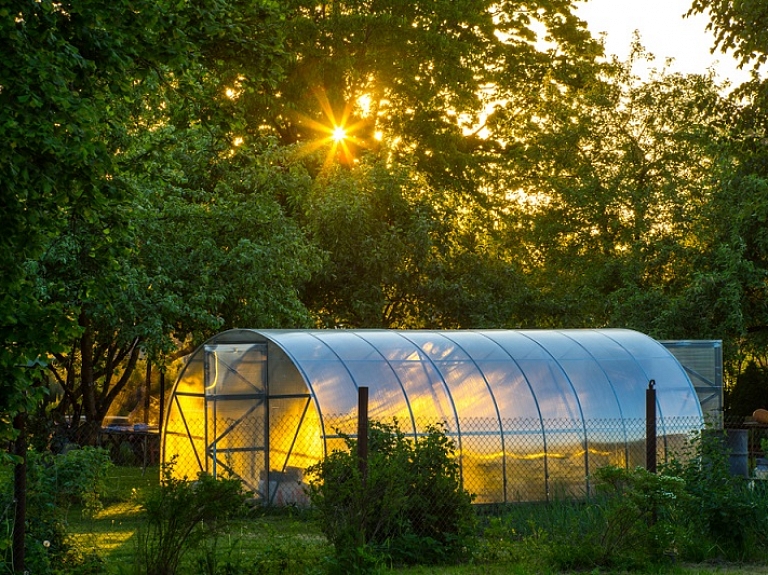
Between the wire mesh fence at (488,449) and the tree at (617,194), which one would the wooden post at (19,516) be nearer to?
the wire mesh fence at (488,449)

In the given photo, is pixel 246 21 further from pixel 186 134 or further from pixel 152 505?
pixel 186 134

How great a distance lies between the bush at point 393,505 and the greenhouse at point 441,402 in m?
4.50

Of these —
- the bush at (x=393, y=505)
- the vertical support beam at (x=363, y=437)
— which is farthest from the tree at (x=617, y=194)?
the vertical support beam at (x=363, y=437)

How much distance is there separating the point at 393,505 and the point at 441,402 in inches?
253

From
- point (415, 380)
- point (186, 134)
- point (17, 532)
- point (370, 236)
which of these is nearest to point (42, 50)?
point (17, 532)

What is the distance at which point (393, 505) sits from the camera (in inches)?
425

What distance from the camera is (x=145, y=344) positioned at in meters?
18.0

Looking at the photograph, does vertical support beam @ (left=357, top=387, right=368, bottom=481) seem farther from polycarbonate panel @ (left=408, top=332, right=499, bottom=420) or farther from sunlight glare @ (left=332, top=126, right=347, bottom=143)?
sunlight glare @ (left=332, top=126, right=347, bottom=143)

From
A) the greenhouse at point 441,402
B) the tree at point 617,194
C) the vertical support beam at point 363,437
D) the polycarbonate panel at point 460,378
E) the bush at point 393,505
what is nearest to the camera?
the bush at point 393,505

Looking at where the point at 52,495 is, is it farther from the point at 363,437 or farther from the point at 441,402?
the point at 441,402

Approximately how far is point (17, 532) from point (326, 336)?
31.4ft

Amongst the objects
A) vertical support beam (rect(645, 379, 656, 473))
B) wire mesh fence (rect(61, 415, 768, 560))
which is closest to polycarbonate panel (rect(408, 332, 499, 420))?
wire mesh fence (rect(61, 415, 768, 560))

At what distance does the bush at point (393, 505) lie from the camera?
34.6 ft

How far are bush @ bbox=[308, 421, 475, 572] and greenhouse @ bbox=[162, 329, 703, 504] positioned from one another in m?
4.50
